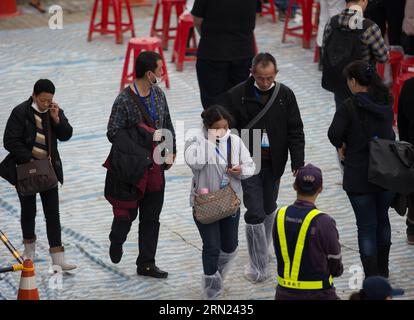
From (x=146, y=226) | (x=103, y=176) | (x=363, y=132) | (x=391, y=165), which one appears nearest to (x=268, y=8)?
(x=103, y=176)

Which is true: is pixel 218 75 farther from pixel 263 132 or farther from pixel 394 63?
pixel 394 63

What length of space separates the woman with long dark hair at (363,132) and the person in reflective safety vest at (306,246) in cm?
121

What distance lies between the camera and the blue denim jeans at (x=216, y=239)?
7.69 m

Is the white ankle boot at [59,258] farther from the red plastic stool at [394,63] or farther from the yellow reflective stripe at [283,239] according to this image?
the red plastic stool at [394,63]

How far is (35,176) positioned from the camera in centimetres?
797

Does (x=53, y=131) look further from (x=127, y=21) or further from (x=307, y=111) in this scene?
(x=127, y=21)

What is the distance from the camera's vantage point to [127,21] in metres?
15.6

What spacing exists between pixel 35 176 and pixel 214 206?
141 cm

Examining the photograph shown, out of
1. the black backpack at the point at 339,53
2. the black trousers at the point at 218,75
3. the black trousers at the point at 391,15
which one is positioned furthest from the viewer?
the black trousers at the point at 391,15

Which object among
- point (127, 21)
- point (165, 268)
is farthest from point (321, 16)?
point (165, 268)

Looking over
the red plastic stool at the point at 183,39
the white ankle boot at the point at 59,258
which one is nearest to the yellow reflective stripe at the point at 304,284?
the white ankle boot at the point at 59,258

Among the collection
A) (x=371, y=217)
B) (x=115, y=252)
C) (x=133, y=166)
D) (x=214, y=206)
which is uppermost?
(x=133, y=166)

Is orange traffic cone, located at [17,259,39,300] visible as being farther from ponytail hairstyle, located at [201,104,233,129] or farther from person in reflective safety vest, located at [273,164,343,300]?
person in reflective safety vest, located at [273,164,343,300]

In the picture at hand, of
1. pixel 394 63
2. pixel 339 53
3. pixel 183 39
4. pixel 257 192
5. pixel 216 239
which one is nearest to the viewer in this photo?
pixel 216 239
